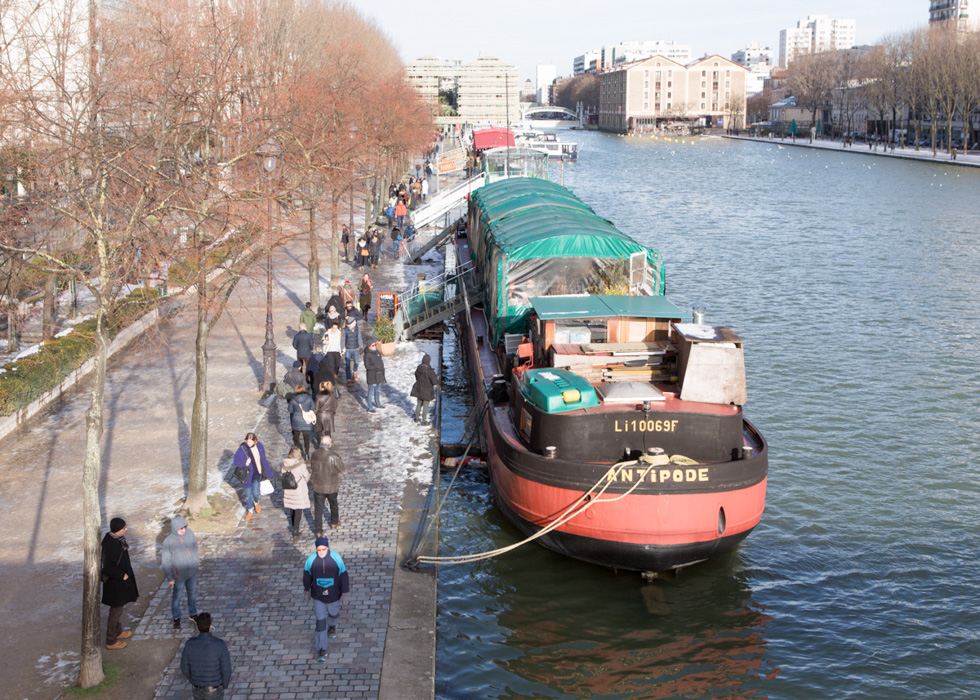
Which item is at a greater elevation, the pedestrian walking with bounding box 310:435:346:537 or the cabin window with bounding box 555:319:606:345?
the cabin window with bounding box 555:319:606:345

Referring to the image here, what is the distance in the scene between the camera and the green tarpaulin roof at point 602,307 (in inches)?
674

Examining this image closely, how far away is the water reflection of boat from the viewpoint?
14.0 metres

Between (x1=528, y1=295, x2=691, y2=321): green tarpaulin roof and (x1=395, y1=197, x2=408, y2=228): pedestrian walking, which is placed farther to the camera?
(x1=395, y1=197, x2=408, y2=228): pedestrian walking

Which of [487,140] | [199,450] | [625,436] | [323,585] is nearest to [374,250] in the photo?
[199,450]

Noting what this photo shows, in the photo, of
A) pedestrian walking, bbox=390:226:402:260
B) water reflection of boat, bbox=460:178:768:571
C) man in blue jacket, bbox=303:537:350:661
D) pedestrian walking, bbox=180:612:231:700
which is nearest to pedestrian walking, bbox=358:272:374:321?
water reflection of boat, bbox=460:178:768:571

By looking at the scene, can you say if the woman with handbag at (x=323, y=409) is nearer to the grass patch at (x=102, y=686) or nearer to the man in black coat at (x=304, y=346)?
the man in black coat at (x=304, y=346)

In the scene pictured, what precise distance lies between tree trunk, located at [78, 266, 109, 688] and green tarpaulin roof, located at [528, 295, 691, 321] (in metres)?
7.97

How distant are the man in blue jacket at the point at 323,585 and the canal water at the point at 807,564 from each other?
81.9 inches

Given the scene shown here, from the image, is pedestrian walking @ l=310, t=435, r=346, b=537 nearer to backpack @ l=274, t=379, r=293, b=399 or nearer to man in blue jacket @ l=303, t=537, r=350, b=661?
man in blue jacket @ l=303, t=537, r=350, b=661

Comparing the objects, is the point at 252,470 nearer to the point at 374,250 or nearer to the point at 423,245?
the point at 374,250

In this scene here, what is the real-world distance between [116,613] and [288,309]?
19840 mm

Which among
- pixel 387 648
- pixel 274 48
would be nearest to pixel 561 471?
pixel 387 648

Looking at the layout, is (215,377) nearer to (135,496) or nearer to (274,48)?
(135,496)

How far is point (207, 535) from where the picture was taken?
1463 centimetres
